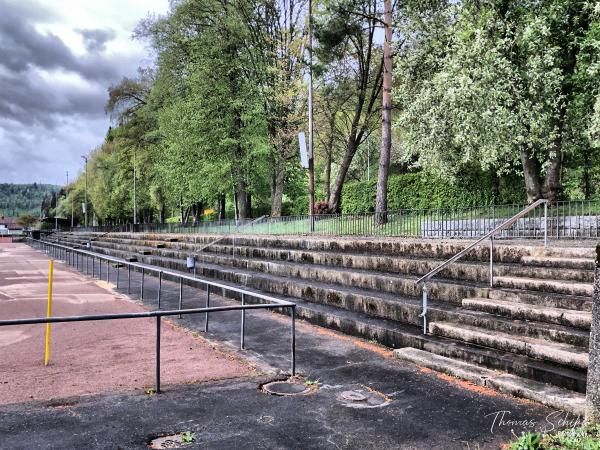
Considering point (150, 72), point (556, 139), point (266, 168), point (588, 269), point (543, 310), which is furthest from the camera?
point (150, 72)

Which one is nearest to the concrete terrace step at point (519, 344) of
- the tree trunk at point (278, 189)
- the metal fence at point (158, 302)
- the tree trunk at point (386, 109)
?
the metal fence at point (158, 302)

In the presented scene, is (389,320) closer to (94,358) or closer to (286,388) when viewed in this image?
(286,388)

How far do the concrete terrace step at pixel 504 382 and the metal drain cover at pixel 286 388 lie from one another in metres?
1.84

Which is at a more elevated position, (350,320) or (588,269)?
(588,269)

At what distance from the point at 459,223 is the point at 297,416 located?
11.9m

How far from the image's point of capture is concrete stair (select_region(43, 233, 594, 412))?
20.4 feet

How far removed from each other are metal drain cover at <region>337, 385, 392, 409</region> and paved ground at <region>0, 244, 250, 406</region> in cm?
162

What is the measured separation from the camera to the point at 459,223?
15.6 metres

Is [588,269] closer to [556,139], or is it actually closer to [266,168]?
[556,139]

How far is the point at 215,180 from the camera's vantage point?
31.4 meters

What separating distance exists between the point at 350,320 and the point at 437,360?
8.25 ft

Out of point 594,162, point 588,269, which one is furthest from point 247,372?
point 594,162

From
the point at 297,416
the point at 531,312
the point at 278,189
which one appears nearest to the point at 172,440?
the point at 297,416

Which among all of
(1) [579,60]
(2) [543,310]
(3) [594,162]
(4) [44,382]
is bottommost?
(4) [44,382]
